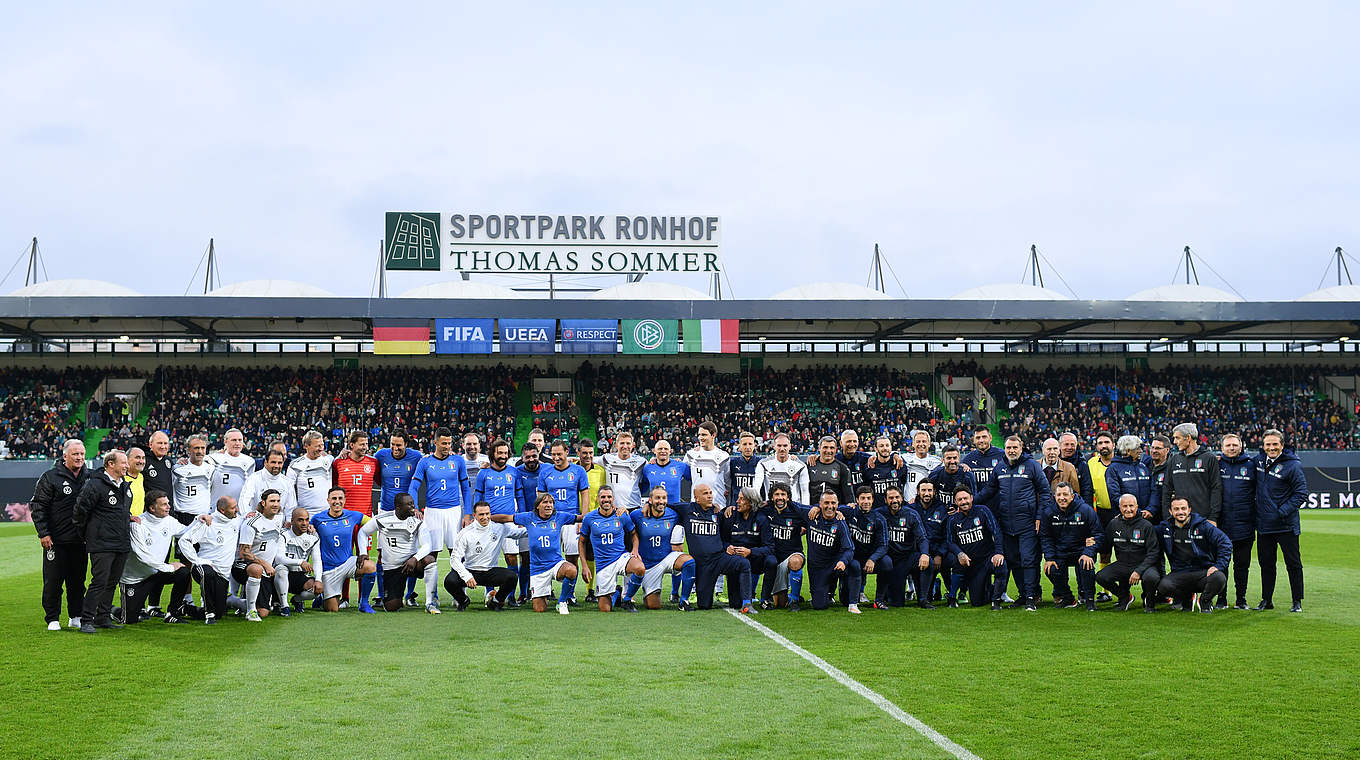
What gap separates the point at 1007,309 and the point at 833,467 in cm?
2519

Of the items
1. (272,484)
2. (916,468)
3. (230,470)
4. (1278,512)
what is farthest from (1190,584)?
(230,470)

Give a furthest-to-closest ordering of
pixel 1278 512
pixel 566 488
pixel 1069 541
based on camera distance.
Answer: pixel 566 488 < pixel 1069 541 < pixel 1278 512

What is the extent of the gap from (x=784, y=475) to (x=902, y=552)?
1564 millimetres

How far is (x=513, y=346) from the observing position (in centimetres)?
3469

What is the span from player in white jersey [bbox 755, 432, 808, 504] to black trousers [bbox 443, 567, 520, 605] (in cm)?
287

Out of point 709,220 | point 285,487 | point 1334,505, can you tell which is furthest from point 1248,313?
point 285,487

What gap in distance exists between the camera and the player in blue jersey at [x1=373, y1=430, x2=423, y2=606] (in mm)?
12211

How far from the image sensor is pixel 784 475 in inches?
481

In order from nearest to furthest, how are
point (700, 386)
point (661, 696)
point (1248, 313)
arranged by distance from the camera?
point (661, 696), point (1248, 313), point (700, 386)

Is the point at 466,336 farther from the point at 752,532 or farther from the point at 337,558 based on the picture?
the point at 752,532

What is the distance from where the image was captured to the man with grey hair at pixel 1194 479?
11219 millimetres

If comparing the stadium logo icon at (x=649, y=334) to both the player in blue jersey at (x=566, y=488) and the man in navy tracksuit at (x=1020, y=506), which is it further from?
the man in navy tracksuit at (x=1020, y=506)

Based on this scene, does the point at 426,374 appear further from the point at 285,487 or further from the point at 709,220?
the point at 285,487

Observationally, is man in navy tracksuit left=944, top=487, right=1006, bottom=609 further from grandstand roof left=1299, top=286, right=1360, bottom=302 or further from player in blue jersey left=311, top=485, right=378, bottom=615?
grandstand roof left=1299, top=286, right=1360, bottom=302
